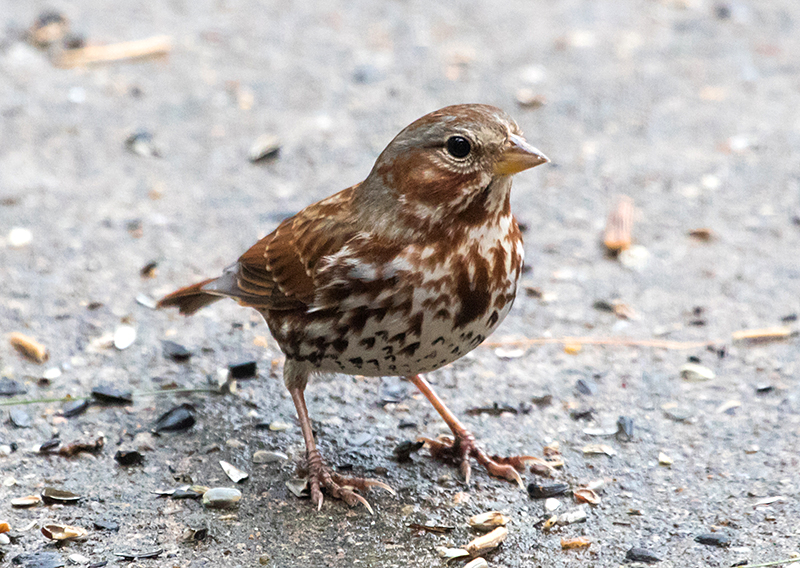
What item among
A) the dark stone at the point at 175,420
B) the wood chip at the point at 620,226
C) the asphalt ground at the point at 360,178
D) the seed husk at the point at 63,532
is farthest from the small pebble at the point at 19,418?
the wood chip at the point at 620,226

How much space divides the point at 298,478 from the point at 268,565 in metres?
0.50

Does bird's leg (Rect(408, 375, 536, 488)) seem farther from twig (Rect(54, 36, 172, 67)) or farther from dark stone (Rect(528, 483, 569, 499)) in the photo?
twig (Rect(54, 36, 172, 67))

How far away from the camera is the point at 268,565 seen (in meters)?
3.39

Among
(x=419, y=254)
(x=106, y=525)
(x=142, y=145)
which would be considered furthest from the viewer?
(x=142, y=145)

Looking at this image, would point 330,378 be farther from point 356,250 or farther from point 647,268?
point 647,268

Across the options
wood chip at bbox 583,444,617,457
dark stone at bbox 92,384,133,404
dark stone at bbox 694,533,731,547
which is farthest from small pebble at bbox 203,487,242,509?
dark stone at bbox 694,533,731,547

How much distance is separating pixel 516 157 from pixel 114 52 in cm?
485

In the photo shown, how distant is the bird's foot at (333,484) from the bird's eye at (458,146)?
4.34ft

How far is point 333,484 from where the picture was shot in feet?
12.2

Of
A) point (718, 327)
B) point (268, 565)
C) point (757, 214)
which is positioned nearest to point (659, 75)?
point (757, 214)

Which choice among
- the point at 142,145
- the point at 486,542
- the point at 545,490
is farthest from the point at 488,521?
the point at 142,145

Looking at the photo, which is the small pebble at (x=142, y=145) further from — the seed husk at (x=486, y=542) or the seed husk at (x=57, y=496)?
the seed husk at (x=486, y=542)

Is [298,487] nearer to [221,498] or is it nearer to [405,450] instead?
[221,498]

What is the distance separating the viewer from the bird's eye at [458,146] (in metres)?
3.20
